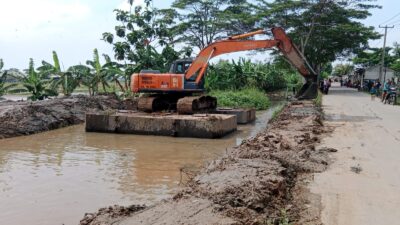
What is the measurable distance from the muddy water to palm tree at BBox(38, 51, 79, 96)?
12.0m

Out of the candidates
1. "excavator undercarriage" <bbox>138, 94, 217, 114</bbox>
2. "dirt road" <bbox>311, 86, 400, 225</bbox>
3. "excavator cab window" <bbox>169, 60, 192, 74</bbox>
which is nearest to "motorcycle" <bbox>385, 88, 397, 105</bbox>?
"excavator undercarriage" <bbox>138, 94, 217, 114</bbox>

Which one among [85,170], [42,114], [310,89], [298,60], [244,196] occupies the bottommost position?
[85,170]

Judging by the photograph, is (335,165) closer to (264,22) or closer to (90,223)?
(90,223)

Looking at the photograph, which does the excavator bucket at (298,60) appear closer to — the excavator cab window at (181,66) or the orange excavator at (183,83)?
the orange excavator at (183,83)

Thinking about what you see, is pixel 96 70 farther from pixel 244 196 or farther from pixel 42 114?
pixel 244 196

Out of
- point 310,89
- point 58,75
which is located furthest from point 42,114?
point 310,89

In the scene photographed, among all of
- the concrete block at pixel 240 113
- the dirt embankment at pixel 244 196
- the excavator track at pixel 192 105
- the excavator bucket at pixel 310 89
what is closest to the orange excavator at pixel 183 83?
the excavator track at pixel 192 105

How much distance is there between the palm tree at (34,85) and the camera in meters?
25.6

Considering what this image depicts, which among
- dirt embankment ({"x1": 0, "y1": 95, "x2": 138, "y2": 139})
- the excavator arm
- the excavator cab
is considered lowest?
dirt embankment ({"x1": 0, "y1": 95, "x2": 138, "y2": 139})

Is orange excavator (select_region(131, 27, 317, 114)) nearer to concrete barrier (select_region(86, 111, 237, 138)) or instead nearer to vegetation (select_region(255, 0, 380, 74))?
concrete barrier (select_region(86, 111, 237, 138))

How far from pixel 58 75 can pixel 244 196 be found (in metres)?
24.9

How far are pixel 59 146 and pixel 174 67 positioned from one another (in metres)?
5.75

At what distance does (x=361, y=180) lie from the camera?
25.8 ft

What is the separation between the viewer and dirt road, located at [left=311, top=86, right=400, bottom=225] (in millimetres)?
5984
